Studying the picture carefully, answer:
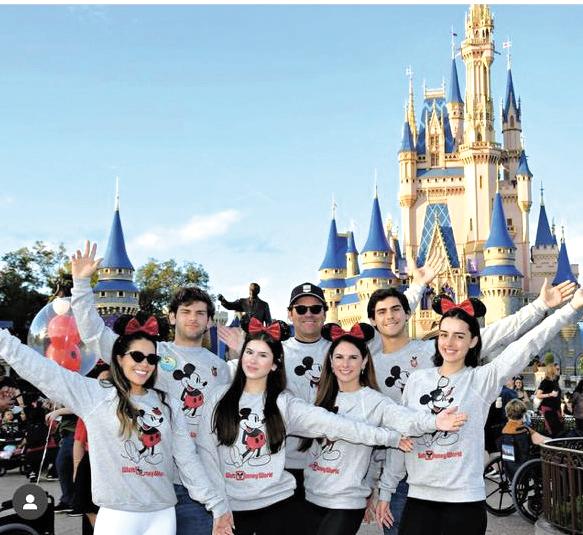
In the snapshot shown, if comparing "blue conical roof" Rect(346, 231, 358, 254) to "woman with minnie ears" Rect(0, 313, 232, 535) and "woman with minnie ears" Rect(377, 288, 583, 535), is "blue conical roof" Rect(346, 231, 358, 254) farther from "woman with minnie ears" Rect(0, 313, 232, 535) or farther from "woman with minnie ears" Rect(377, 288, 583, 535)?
"woman with minnie ears" Rect(0, 313, 232, 535)

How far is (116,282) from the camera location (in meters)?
46.4

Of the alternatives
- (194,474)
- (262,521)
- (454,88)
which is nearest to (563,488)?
(262,521)

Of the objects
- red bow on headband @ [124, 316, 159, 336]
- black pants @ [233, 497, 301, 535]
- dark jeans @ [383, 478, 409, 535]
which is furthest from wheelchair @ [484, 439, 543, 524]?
red bow on headband @ [124, 316, 159, 336]

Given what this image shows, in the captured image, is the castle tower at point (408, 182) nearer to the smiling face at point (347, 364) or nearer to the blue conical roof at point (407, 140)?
the blue conical roof at point (407, 140)

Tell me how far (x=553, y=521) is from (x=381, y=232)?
46534mm

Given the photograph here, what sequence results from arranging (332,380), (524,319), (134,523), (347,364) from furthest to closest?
(524,319), (332,380), (347,364), (134,523)

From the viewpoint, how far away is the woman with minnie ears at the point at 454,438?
369cm

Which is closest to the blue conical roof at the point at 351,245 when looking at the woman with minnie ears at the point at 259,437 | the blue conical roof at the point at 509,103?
the blue conical roof at the point at 509,103

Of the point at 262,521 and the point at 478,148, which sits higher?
the point at 478,148

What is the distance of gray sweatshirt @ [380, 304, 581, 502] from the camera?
3.71m

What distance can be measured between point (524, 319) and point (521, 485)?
3467mm

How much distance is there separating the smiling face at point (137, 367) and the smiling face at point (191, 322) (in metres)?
0.66

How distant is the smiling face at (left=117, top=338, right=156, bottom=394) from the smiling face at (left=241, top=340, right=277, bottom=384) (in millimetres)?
467

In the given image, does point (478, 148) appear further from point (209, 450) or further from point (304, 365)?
point (209, 450)
